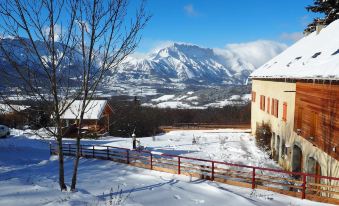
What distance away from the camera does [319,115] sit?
1489 centimetres

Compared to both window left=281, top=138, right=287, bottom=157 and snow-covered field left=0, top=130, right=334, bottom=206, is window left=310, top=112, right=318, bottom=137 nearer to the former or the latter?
snow-covered field left=0, top=130, right=334, bottom=206

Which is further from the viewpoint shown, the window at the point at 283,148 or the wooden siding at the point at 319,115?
the window at the point at 283,148

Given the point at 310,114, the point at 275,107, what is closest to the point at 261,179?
the point at 310,114

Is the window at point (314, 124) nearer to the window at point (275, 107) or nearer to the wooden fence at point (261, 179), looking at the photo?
the wooden fence at point (261, 179)

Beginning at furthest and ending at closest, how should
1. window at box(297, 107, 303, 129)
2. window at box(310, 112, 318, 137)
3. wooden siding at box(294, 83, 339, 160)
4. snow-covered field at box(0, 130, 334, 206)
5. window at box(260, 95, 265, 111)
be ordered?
window at box(260, 95, 265, 111) → window at box(297, 107, 303, 129) → window at box(310, 112, 318, 137) → wooden siding at box(294, 83, 339, 160) → snow-covered field at box(0, 130, 334, 206)

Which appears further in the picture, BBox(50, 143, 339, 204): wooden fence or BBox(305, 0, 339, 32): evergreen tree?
BBox(305, 0, 339, 32): evergreen tree

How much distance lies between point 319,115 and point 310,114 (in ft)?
4.44

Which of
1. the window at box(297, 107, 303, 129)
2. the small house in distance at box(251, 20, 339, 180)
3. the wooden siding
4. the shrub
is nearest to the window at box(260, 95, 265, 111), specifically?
the shrub

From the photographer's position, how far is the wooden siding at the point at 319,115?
1306 centimetres

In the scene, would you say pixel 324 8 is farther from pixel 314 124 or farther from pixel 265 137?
pixel 314 124

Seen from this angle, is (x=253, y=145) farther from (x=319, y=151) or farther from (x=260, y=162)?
(x=319, y=151)

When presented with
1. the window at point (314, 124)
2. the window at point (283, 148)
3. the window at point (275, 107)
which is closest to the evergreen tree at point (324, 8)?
the window at point (275, 107)

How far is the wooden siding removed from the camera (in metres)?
13.1

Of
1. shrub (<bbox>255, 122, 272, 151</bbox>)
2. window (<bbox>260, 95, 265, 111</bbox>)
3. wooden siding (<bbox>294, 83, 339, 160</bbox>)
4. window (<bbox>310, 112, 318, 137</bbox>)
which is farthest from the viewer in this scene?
window (<bbox>260, 95, 265, 111</bbox>)
